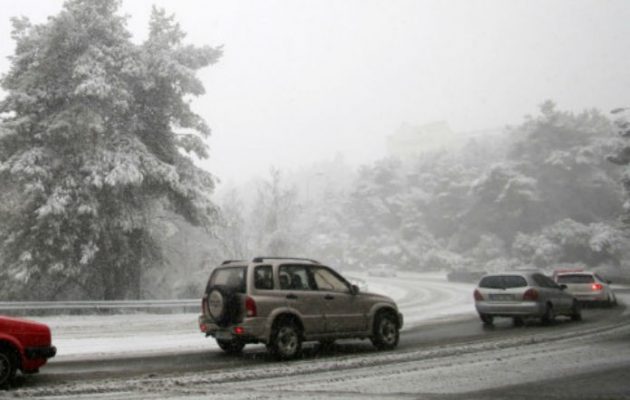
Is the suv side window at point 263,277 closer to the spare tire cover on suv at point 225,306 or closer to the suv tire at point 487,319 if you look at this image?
the spare tire cover on suv at point 225,306

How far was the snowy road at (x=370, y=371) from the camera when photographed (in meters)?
7.97

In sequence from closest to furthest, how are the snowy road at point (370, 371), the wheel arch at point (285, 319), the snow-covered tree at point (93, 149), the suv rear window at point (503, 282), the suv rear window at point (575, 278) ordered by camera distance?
the snowy road at point (370, 371), the wheel arch at point (285, 319), the suv rear window at point (503, 282), the suv rear window at point (575, 278), the snow-covered tree at point (93, 149)

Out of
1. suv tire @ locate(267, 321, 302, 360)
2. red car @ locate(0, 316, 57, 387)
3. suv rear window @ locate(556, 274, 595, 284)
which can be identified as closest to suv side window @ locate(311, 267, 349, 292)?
suv tire @ locate(267, 321, 302, 360)

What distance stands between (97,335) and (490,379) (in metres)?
12.1

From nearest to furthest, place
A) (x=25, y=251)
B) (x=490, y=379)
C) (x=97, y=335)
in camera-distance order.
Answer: (x=490, y=379), (x=97, y=335), (x=25, y=251)

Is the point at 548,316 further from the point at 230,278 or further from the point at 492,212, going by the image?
the point at 492,212

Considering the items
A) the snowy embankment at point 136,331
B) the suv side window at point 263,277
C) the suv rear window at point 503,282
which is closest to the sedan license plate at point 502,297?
the suv rear window at point 503,282

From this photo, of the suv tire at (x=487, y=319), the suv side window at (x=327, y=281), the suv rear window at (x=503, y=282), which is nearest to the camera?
the suv side window at (x=327, y=281)

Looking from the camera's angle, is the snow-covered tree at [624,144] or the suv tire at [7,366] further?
A: the snow-covered tree at [624,144]

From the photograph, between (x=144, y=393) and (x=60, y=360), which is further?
(x=60, y=360)

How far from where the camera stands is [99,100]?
25.0m

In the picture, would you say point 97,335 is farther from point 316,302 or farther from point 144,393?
point 144,393

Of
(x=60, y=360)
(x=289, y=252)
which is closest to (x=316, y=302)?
(x=60, y=360)

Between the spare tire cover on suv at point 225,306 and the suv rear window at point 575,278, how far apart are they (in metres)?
16.2
